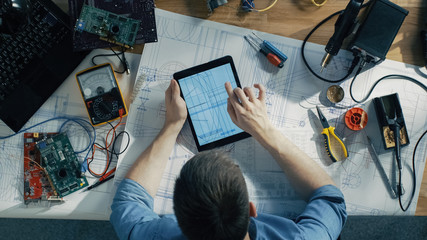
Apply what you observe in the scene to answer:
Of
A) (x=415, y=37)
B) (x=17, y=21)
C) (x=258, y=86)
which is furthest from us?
(x=415, y=37)

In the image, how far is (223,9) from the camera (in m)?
1.17

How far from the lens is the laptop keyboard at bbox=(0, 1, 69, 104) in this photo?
1.03 m

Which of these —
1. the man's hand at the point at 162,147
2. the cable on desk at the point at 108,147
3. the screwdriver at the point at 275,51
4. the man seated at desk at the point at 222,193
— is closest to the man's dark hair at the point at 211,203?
the man seated at desk at the point at 222,193

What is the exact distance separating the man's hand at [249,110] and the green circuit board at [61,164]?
577mm

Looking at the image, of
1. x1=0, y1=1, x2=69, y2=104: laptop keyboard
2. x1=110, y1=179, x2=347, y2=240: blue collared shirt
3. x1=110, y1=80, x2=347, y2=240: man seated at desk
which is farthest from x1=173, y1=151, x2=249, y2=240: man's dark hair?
x1=0, y1=1, x2=69, y2=104: laptop keyboard

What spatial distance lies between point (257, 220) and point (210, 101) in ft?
1.43

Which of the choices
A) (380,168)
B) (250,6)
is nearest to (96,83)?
(250,6)

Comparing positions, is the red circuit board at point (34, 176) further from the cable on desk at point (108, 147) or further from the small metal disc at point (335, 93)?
the small metal disc at point (335, 93)

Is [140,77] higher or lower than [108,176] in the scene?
higher

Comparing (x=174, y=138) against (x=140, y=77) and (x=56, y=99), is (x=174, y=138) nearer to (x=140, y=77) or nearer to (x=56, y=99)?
(x=140, y=77)

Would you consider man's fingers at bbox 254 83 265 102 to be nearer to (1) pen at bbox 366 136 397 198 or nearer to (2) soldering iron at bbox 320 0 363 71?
(2) soldering iron at bbox 320 0 363 71

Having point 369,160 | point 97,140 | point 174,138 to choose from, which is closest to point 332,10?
point 369,160

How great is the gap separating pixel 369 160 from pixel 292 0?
0.66m

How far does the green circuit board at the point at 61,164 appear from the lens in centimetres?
110
